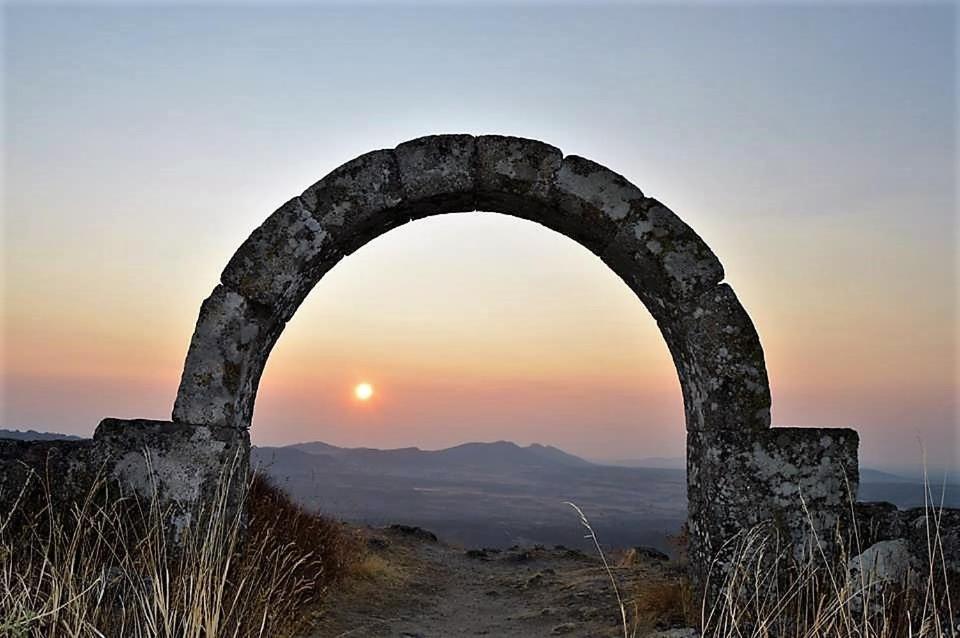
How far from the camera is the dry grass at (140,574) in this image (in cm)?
370

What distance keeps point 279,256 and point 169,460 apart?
150cm

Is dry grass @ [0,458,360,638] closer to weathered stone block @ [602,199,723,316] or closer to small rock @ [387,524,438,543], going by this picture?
weathered stone block @ [602,199,723,316]

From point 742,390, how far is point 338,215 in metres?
2.96

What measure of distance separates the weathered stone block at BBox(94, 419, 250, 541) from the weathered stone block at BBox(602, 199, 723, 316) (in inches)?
121

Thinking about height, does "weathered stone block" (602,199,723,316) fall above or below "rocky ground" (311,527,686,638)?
above

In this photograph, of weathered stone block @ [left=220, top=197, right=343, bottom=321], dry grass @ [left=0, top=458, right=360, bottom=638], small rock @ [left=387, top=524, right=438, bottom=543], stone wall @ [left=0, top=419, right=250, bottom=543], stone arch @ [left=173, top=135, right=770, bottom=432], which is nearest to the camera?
dry grass @ [left=0, top=458, right=360, bottom=638]

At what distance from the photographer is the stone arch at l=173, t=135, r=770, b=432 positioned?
563cm

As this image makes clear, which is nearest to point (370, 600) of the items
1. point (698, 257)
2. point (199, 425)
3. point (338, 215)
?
point (199, 425)

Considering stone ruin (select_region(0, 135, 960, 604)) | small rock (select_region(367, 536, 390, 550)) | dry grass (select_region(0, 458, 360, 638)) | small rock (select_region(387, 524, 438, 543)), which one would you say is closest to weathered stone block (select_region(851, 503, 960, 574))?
stone ruin (select_region(0, 135, 960, 604))

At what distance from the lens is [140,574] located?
4656 mm

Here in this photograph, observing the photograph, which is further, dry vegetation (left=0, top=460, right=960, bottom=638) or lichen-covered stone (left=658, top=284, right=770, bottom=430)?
lichen-covered stone (left=658, top=284, right=770, bottom=430)

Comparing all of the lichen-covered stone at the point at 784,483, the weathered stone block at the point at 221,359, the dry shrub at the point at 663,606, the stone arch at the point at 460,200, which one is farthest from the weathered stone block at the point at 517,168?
the dry shrub at the point at 663,606

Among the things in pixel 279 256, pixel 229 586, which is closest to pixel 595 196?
pixel 279 256

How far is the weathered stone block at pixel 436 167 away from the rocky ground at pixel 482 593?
9.70 feet
